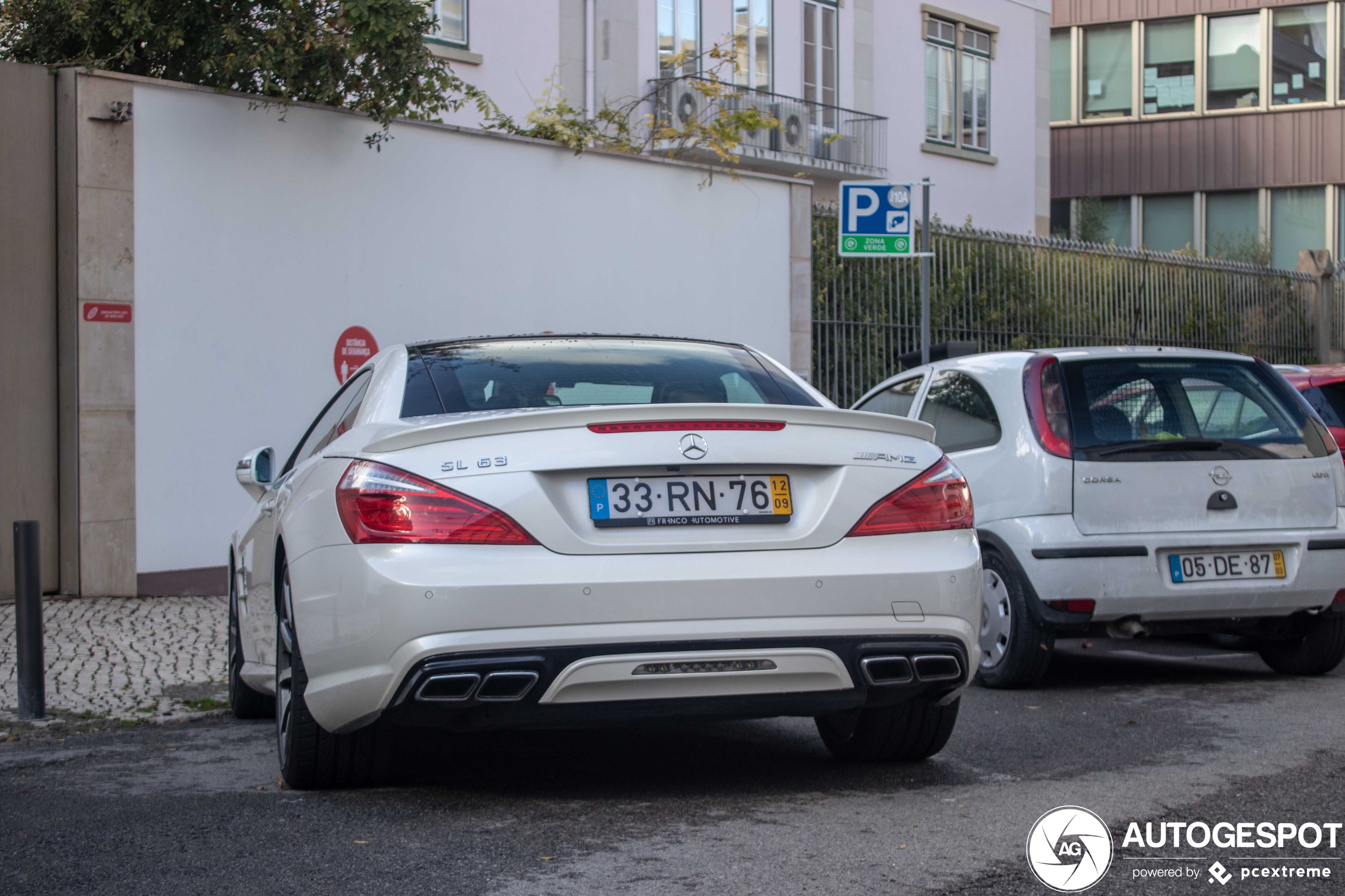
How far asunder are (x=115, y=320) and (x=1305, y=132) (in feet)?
96.7

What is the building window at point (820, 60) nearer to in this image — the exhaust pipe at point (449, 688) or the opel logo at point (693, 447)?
the opel logo at point (693, 447)

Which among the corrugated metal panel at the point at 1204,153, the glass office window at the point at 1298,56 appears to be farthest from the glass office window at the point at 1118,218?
the glass office window at the point at 1298,56

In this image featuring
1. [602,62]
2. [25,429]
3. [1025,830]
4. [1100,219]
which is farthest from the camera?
[1100,219]

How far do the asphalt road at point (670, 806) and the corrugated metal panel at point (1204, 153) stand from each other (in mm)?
29646

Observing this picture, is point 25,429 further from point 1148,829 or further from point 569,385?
point 1148,829

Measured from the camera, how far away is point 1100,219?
32.2 m

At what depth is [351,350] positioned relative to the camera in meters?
11.3

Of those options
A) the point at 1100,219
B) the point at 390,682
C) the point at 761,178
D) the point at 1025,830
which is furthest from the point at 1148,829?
the point at 1100,219

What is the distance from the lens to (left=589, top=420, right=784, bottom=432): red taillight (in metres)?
4.14

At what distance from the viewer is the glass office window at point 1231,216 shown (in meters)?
33.5

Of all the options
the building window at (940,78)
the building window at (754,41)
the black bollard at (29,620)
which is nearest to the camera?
the black bollard at (29,620)

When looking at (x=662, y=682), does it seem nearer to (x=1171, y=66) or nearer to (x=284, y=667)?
(x=284, y=667)

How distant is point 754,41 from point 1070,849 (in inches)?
774

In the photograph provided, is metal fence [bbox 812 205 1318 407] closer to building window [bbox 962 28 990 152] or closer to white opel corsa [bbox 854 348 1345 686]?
building window [bbox 962 28 990 152]
